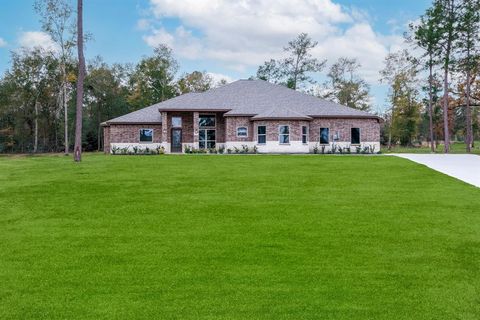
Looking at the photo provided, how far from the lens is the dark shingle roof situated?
33.9 metres

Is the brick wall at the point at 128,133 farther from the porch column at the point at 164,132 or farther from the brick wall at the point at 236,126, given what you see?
the brick wall at the point at 236,126

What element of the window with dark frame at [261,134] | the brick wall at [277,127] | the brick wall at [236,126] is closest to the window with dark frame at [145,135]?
the brick wall at [236,126]

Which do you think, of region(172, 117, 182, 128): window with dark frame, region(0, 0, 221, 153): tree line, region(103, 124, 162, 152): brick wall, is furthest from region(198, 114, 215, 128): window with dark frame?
region(0, 0, 221, 153): tree line

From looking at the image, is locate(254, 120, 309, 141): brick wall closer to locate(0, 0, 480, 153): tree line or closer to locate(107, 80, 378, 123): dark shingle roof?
Result: locate(107, 80, 378, 123): dark shingle roof

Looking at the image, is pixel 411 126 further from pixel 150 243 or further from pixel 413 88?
pixel 150 243

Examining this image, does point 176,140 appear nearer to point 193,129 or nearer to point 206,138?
point 193,129

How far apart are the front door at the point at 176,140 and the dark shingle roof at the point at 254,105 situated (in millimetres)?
1675

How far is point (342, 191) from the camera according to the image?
37.3 feet

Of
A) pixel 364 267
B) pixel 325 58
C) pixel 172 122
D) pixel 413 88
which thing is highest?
pixel 325 58

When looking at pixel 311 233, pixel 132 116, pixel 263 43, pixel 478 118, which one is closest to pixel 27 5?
pixel 132 116

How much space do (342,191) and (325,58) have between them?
151ft

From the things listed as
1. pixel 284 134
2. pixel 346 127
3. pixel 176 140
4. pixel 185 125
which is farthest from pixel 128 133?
pixel 346 127

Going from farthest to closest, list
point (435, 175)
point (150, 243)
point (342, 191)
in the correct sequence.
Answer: point (435, 175)
point (342, 191)
point (150, 243)

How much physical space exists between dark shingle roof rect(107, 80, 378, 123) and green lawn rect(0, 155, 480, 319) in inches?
880
